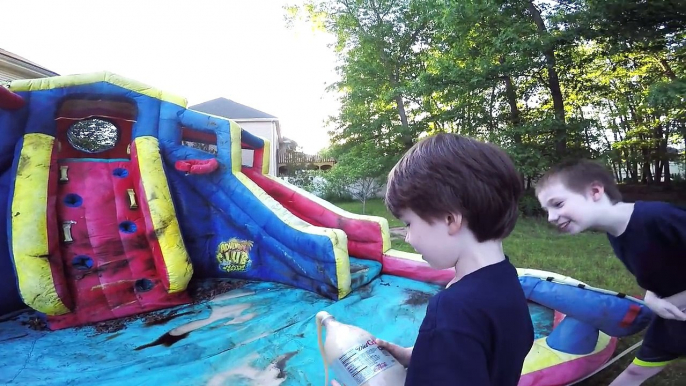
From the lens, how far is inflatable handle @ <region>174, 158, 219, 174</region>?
3689 millimetres

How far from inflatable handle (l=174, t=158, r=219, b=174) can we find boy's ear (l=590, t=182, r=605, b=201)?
2980 mm

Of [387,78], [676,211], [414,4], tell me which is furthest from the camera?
[387,78]

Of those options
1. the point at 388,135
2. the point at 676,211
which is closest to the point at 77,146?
the point at 676,211

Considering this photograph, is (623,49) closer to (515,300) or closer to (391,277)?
(391,277)

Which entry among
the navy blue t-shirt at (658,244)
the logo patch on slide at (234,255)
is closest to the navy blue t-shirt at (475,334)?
the navy blue t-shirt at (658,244)

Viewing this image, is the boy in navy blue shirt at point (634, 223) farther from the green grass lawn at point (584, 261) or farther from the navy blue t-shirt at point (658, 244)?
the green grass lawn at point (584, 261)

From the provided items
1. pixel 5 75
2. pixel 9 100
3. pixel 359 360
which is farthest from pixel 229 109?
pixel 359 360

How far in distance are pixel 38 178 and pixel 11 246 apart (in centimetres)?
51

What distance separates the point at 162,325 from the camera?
302cm

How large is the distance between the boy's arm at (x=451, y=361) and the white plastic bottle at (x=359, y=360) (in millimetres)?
203

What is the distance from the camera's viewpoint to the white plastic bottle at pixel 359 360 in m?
0.91

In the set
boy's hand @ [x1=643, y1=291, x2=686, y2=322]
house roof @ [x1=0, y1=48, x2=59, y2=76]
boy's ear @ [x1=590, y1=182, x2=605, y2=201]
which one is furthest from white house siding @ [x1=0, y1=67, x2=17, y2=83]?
boy's hand @ [x1=643, y1=291, x2=686, y2=322]

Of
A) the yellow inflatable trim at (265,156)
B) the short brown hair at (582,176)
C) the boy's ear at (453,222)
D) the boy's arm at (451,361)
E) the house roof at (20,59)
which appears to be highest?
the house roof at (20,59)

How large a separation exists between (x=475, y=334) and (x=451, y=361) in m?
0.06
